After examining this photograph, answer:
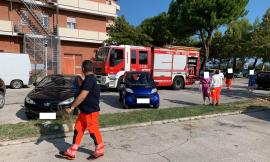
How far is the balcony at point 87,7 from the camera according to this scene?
27.9 meters

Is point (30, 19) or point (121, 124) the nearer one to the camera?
point (121, 124)

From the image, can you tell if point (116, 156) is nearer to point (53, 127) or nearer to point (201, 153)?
point (201, 153)

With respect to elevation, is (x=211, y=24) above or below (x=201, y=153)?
above

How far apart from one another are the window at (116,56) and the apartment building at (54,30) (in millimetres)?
10058

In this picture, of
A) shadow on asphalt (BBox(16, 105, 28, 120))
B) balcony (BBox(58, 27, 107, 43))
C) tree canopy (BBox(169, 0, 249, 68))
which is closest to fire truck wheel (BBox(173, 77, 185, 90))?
shadow on asphalt (BBox(16, 105, 28, 120))

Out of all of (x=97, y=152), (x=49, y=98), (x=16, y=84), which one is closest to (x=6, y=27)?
(x=16, y=84)

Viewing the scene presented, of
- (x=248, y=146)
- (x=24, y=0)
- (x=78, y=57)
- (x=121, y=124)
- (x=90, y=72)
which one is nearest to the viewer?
(x=90, y=72)

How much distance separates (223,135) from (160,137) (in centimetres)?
171

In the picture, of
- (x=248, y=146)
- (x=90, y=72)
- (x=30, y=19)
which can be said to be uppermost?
(x=30, y=19)

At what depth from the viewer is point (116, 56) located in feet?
56.6

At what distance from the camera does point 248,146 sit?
667cm

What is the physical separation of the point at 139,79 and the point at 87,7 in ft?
63.6

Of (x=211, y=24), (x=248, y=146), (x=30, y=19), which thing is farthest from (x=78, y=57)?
(x=248, y=146)

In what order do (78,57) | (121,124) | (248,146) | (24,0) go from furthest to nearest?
(78,57) < (24,0) < (121,124) < (248,146)
